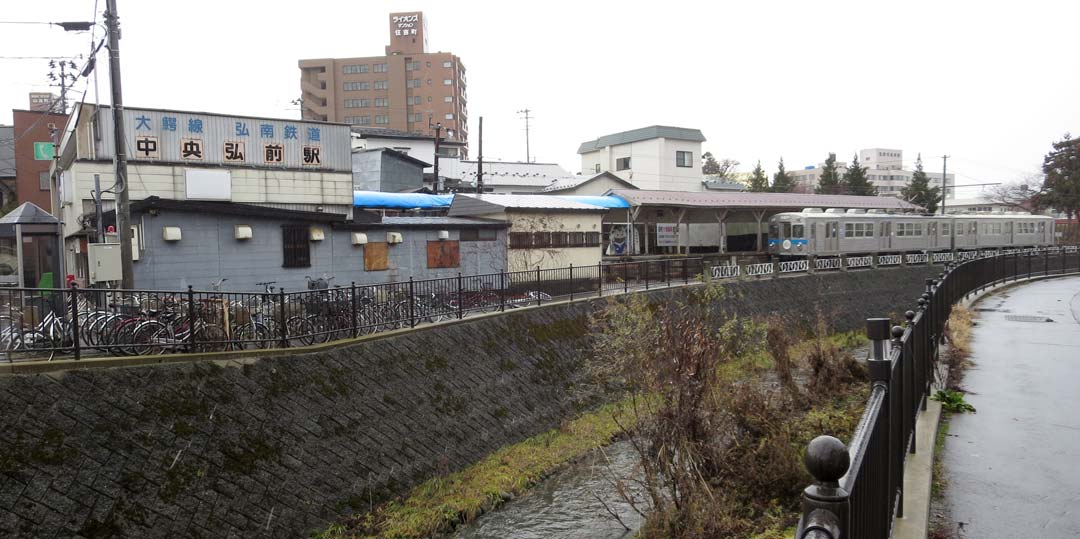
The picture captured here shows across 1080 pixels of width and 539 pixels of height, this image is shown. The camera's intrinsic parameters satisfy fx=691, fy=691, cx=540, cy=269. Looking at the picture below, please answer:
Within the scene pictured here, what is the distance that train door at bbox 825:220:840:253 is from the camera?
3400 cm

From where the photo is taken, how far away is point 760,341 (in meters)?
16.8

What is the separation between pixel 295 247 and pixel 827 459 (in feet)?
59.1

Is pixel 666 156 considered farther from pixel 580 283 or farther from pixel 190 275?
pixel 190 275

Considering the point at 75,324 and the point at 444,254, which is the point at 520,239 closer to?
the point at 444,254

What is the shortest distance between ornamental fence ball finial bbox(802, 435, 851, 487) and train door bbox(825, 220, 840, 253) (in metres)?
34.5

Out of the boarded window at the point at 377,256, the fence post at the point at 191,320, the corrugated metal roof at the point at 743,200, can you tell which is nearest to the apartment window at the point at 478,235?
the boarded window at the point at 377,256

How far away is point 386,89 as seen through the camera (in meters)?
71.0

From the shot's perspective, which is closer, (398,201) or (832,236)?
(398,201)

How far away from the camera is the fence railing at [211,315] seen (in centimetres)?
880

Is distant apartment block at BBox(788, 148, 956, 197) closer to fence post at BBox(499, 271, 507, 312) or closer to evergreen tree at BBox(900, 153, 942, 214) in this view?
evergreen tree at BBox(900, 153, 942, 214)

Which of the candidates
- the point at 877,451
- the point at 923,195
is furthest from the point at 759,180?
the point at 877,451

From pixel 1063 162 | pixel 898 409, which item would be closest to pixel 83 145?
pixel 898 409

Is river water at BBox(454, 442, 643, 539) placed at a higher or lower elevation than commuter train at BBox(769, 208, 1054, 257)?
lower

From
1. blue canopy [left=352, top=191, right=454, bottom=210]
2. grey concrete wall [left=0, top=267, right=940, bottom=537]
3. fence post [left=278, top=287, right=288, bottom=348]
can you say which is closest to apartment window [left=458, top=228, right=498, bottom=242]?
blue canopy [left=352, top=191, right=454, bottom=210]
